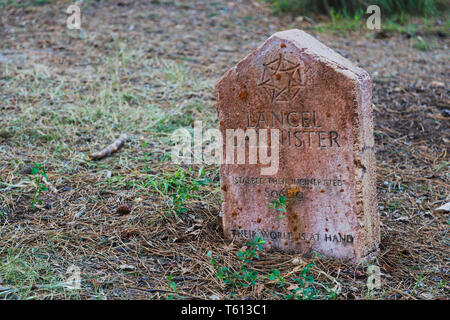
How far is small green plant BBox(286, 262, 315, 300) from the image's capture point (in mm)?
2480

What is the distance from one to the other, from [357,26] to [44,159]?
4.68 meters

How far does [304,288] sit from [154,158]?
1.87 meters

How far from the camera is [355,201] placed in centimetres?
272

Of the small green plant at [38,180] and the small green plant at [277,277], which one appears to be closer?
the small green plant at [277,277]

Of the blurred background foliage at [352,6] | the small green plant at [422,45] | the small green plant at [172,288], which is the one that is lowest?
the small green plant at [172,288]

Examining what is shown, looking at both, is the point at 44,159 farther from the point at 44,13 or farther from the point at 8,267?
the point at 44,13

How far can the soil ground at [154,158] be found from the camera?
270 centimetres

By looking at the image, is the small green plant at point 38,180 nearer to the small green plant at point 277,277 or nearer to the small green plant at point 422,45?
the small green plant at point 277,277

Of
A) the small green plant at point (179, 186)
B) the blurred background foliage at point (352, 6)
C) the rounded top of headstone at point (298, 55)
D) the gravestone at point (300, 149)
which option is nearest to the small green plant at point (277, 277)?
the gravestone at point (300, 149)

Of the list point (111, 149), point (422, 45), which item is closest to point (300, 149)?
point (111, 149)

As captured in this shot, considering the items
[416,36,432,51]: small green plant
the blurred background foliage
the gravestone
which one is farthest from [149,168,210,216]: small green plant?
the blurred background foliage

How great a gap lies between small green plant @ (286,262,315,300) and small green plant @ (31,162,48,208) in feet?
5.81

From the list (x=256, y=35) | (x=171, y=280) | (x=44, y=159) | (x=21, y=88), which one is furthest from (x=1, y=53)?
(x=171, y=280)

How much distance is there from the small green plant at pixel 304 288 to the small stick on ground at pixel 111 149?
198 cm
